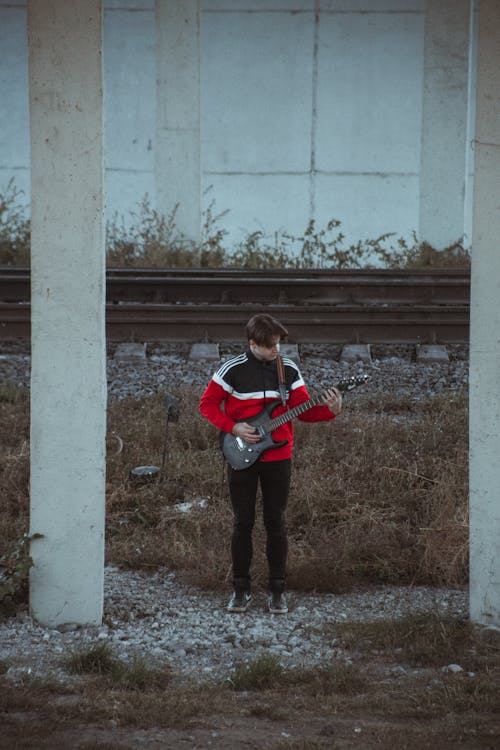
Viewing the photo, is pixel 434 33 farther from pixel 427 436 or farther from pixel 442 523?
pixel 442 523

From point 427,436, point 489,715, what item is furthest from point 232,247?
point 489,715

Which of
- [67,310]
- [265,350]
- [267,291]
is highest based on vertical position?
[267,291]

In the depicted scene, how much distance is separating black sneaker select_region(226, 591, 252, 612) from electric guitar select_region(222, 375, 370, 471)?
792 millimetres

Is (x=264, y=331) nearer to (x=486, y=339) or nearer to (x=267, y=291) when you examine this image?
(x=486, y=339)

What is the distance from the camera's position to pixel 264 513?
20.5 ft

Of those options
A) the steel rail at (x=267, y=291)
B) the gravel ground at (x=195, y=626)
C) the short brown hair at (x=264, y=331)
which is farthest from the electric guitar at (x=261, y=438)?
the steel rail at (x=267, y=291)

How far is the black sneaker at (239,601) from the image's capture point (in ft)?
20.3

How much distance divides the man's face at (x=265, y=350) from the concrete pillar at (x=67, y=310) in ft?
2.82

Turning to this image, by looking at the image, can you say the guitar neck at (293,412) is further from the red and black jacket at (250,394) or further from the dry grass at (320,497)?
the dry grass at (320,497)

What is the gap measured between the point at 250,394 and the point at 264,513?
738 mm

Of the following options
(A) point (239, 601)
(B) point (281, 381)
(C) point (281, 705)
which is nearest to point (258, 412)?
(B) point (281, 381)

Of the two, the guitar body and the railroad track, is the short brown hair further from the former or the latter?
the railroad track

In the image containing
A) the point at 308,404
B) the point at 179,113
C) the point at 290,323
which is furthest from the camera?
the point at 179,113

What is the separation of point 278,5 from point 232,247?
14.9 ft
